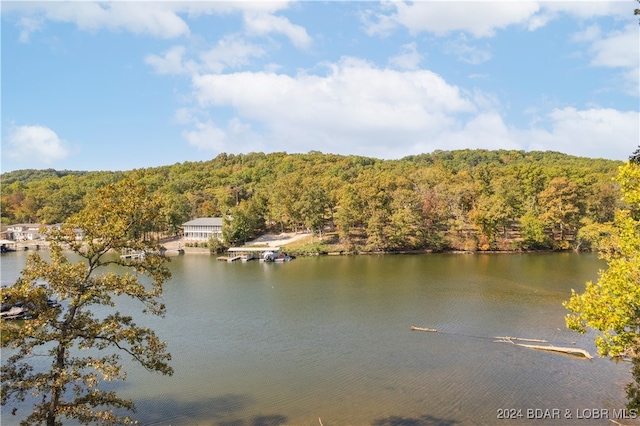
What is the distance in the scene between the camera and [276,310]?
28609mm

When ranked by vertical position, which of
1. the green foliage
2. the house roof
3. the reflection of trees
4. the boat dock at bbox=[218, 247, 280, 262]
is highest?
the house roof

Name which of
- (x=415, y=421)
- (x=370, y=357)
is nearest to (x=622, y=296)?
(x=415, y=421)

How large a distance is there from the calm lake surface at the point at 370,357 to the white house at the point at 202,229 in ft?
92.7

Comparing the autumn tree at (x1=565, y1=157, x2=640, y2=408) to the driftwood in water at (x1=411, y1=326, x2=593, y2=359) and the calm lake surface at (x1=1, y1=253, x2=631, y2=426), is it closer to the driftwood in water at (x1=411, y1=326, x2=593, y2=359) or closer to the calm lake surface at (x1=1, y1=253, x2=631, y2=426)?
the calm lake surface at (x1=1, y1=253, x2=631, y2=426)

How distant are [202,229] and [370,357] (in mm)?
51927

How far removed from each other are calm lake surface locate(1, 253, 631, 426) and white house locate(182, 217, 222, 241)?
28.3m

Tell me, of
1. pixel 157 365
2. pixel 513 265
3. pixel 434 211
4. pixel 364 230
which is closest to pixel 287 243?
pixel 364 230

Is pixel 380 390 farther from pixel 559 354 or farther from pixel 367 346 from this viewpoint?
pixel 559 354

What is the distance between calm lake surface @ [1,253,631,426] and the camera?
15234 millimetres

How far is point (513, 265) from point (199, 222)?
4645 cm

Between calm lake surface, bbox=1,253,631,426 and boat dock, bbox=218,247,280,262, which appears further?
boat dock, bbox=218,247,280,262

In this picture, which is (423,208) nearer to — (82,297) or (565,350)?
(565,350)

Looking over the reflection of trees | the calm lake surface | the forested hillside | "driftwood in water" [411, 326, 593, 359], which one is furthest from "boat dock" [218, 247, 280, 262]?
the reflection of trees

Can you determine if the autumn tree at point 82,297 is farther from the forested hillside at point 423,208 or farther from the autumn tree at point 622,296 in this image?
the forested hillside at point 423,208
